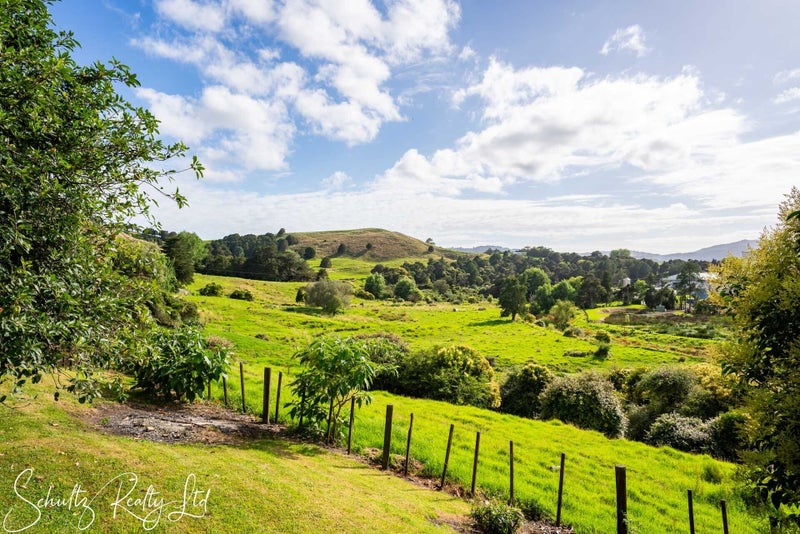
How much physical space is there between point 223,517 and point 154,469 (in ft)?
6.21

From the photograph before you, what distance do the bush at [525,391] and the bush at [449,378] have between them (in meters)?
1.95

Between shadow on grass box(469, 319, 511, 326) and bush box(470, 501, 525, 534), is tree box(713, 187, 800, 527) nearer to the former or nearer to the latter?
bush box(470, 501, 525, 534)

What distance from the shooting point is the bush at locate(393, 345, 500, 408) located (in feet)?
84.8

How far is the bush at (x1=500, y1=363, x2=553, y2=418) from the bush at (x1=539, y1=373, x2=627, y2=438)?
223 centimetres

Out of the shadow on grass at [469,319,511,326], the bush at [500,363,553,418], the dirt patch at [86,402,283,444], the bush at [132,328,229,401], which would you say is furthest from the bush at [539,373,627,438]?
the shadow on grass at [469,319,511,326]

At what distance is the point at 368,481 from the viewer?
31.0 feet

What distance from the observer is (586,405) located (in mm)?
23500

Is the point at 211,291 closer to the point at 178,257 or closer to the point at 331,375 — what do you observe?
the point at 178,257

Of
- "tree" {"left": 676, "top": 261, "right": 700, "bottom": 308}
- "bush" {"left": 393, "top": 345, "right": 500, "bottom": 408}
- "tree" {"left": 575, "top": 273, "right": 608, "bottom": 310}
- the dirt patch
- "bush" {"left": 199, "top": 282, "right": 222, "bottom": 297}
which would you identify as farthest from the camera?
"tree" {"left": 575, "top": 273, "right": 608, "bottom": 310}

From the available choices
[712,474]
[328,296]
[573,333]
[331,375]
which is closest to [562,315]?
[573,333]

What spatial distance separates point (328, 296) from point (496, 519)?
2593 inches

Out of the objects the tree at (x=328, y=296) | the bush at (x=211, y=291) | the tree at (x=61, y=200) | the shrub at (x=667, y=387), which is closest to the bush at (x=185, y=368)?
the tree at (x=61, y=200)

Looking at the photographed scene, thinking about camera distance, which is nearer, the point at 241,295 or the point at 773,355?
the point at 773,355

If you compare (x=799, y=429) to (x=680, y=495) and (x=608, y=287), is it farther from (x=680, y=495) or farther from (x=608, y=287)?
(x=608, y=287)
